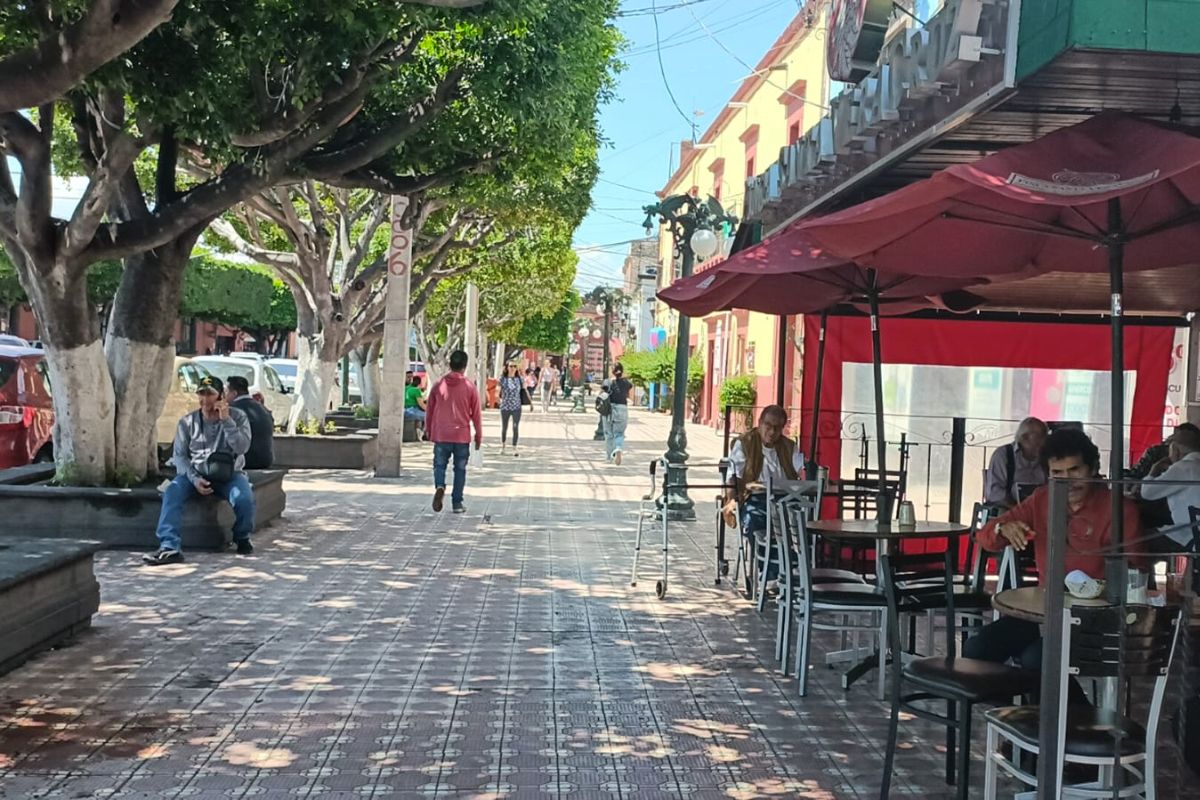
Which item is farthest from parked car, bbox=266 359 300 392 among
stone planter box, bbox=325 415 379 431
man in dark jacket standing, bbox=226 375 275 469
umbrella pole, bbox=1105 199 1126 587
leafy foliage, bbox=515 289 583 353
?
leafy foliage, bbox=515 289 583 353

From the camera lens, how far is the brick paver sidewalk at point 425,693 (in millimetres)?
4816

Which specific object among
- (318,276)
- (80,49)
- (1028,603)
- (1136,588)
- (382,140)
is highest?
(382,140)

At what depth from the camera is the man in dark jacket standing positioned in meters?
11.5

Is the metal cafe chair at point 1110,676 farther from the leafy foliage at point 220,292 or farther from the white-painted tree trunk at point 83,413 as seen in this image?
the leafy foliage at point 220,292

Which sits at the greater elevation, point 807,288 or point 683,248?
point 683,248

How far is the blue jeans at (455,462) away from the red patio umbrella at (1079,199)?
7.81m

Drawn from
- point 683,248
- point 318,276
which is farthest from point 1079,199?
point 318,276

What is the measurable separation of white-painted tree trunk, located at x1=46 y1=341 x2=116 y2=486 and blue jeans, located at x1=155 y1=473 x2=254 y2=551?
32.3 inches

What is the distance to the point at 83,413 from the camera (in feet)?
32.8

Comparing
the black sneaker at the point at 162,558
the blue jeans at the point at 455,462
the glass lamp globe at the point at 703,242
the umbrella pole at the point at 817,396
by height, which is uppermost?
the glass lamp globe at the point at 703,242

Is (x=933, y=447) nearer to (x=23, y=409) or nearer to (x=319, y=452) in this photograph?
→ (x=23, y=409)

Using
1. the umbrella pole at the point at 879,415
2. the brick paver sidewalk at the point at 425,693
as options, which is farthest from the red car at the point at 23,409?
the umbrella pole at the point at 879,415

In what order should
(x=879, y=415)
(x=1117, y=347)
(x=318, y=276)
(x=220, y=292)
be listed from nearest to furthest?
(x=1117, y=347) < (x=879, y=415) < (x=318, y=276) < (x=220, y=292)

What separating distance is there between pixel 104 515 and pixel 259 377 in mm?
12039
